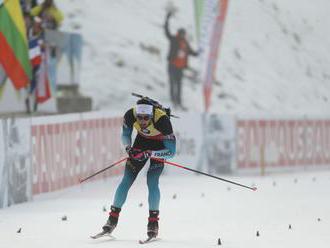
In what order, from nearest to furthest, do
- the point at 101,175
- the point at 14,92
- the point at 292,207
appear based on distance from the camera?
the point at 292,207 → the point at 101,175 → the point at 14,92

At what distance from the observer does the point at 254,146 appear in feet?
74.9

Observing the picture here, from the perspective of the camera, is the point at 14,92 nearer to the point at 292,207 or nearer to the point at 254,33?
the point at 292,207

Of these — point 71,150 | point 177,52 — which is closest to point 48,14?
point 177,52

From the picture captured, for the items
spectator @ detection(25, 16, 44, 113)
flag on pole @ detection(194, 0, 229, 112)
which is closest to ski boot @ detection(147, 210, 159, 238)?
spectator @ detection(25, 16, 44, 113)

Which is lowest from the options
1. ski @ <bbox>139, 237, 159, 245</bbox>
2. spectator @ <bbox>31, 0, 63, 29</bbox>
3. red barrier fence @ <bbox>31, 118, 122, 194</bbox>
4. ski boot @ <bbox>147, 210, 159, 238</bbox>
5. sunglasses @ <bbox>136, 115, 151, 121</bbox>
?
ski @ <bbox>139, 237, 159, 245</bbox>

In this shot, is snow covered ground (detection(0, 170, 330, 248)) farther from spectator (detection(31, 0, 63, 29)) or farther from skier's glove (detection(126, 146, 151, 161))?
spectator (detection(31, 0, 63, 29))

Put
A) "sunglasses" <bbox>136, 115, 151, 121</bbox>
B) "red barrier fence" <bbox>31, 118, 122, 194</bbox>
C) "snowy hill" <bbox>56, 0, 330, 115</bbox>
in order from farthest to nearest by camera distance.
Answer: "snowy hill" <bbox>56, 0, 330, 115</bbox> < "red barrier fence" <bbox>31, 118, 122, 194</bbox> < "sunglasses" <bbox>136, 115, 151, 121</bbox>

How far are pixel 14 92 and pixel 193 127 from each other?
13.5 ft

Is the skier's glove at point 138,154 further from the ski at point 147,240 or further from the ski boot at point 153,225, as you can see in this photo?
the ski at point 147,240

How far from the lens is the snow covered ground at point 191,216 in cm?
1070

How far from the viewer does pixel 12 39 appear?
19.9 m

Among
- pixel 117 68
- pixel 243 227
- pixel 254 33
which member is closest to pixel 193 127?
pixel 243 227

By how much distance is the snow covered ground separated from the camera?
10695 mm

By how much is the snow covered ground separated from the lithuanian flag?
3235mm
